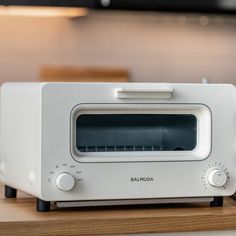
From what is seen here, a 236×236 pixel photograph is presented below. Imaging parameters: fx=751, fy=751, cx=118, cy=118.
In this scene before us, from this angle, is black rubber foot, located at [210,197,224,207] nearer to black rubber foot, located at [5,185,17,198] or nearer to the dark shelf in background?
black rubber foot, located at [5,185,17,198]

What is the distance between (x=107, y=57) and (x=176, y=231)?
1226 millimetres

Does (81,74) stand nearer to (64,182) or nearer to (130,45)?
(130,45)

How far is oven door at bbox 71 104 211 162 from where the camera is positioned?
121 cm

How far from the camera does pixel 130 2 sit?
6.98 ft

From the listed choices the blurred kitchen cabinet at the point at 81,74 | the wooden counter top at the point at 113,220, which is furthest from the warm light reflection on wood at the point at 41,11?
the wooden counter top at the point at 113,220

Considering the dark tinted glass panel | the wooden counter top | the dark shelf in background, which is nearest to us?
the wooden counter top

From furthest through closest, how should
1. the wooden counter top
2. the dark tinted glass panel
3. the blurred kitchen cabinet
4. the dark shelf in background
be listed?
the blurred kitchen cabinet < the dark shelf in background < the dark tinted glass panel < the wooden counter top

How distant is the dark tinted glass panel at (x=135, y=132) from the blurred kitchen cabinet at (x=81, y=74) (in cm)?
100

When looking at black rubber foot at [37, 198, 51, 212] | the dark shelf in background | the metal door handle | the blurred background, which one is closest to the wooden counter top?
black rubber foot at [37, 198, 51, 212]

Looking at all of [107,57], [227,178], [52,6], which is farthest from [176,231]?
[107,57]

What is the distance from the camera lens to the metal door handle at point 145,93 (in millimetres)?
1201

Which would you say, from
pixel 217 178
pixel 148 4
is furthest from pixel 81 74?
pixel 217 178

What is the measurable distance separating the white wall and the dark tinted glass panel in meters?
1.06

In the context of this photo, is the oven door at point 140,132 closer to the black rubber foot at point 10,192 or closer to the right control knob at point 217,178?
the right control knob at point 217,178
